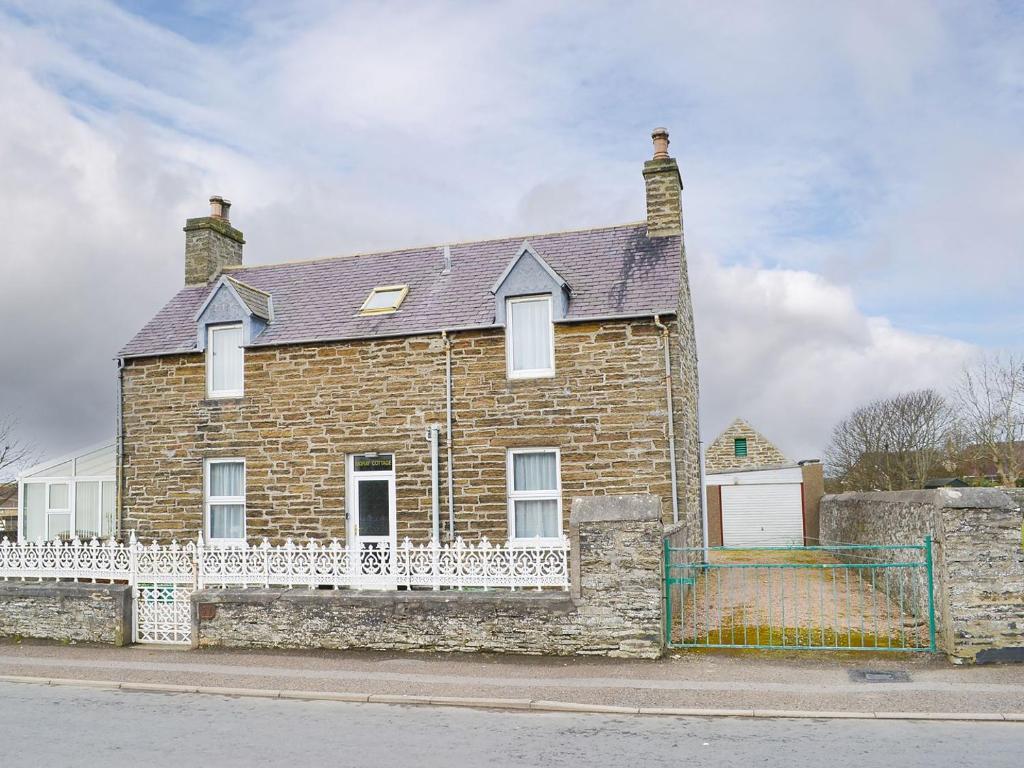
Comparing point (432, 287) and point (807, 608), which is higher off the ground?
point (432, 287)

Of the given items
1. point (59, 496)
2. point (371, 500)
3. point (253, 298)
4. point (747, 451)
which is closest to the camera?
point (371, 500)

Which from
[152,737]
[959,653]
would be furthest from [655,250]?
[152,737]

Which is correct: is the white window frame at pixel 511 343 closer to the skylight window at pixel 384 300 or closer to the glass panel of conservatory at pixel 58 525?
the skylight window at pixel 384 300

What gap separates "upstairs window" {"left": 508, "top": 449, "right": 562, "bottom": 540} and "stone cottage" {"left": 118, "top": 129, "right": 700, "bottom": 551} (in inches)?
1.5

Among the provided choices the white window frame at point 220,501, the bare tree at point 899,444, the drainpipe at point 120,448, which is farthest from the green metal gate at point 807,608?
the bare tree at point 899,444

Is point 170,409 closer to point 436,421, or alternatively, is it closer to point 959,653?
point 436,421

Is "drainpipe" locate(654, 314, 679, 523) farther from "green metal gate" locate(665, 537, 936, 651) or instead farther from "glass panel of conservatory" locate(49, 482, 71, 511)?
"glass panel of conservatory" locate(49, 482, 71, 511)

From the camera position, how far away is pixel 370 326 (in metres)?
19.0

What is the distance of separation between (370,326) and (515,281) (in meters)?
3.34

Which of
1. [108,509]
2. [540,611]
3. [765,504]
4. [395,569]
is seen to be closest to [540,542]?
[395,569]

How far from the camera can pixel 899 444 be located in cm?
5022

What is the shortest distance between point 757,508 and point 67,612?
25095 millimetres

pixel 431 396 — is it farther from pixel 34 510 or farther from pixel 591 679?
pixel 34 510

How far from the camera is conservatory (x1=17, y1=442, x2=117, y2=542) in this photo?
70.7 ft
